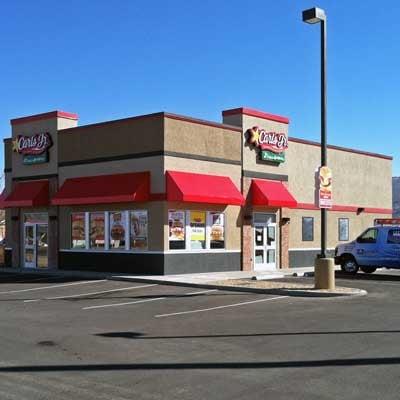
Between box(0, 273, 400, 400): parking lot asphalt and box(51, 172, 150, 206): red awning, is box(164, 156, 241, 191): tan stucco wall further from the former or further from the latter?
box(0, 273, 400, 400): parking lot asphalt

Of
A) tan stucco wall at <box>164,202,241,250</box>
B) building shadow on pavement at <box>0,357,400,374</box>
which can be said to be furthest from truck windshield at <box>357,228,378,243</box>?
building shadow on pavement at <box>0,357,400,374</box>

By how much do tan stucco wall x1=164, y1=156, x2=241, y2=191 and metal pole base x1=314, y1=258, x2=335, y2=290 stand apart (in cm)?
730

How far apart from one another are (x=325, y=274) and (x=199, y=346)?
8.19m

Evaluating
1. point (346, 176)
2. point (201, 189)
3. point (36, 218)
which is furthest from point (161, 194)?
point (346, 176)

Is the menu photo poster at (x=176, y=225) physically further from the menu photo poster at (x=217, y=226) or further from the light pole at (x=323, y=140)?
the light pole at (x=323, y=140)

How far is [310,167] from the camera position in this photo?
29.5 metres

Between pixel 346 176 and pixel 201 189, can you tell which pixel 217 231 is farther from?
pixel 346 176

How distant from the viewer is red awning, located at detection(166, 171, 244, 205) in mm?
21922

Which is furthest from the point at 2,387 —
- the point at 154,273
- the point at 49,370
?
the point at 154,273

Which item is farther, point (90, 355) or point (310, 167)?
point (310, 167)

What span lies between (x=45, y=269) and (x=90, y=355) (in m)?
18.0

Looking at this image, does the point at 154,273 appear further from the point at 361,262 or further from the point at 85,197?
the point at 361,262

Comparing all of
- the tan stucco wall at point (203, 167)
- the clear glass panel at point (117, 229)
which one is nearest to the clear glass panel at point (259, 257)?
the tan stucco wall at point (203, 167)

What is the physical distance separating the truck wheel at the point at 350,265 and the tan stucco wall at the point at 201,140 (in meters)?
5.96
